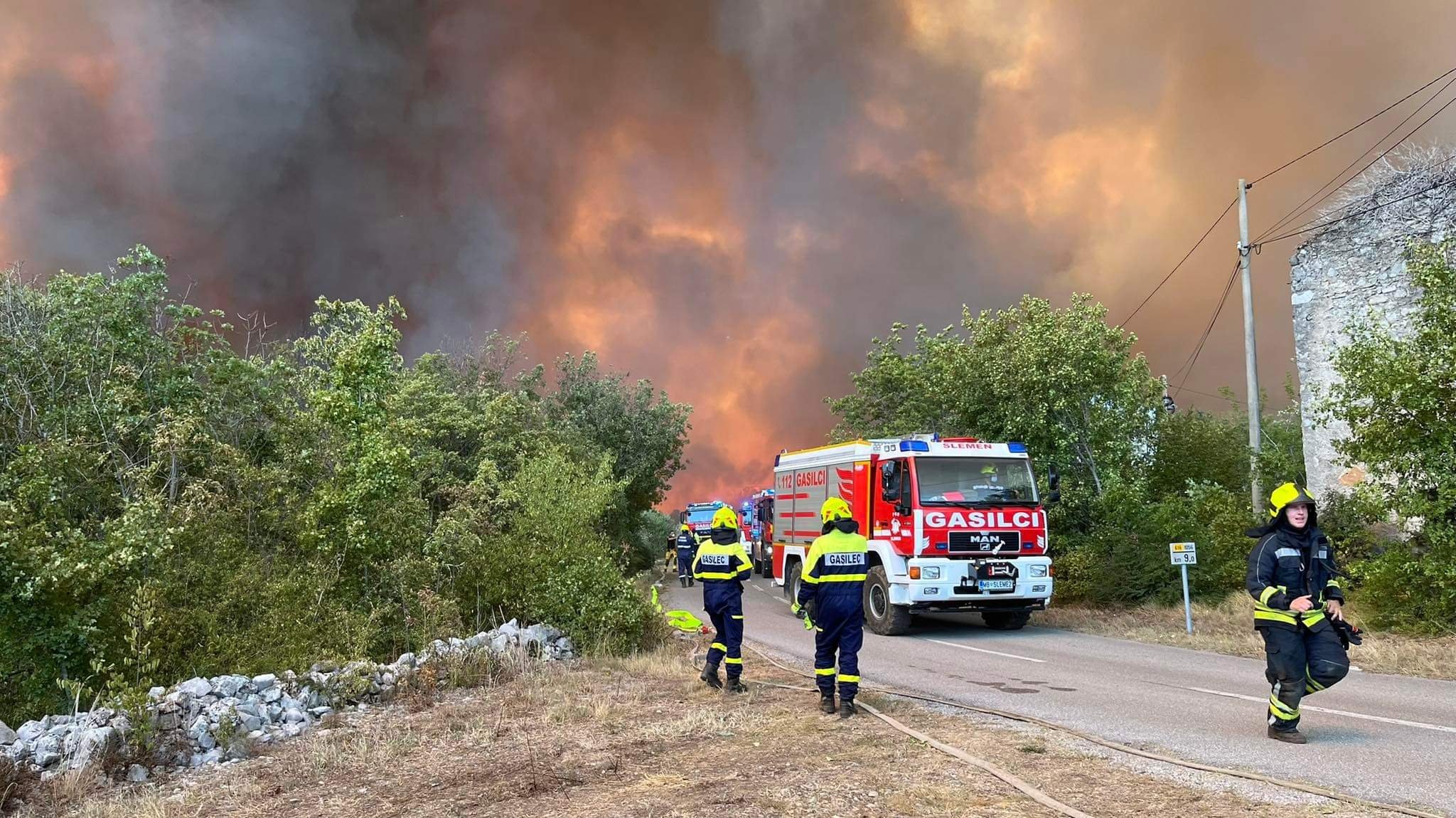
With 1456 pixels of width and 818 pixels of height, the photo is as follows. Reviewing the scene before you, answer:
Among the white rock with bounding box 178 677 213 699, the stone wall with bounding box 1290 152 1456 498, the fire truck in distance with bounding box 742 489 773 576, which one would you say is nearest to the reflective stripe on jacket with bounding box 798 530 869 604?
the white rock with bounding box 178 677 213 699

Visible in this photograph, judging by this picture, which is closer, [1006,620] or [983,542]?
[983,542]

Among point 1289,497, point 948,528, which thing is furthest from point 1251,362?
point 1289,497

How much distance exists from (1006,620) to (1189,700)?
810 cm

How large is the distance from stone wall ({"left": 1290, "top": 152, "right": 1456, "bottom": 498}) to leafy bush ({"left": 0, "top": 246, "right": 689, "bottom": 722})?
14.4m

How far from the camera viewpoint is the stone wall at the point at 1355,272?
1750 cm

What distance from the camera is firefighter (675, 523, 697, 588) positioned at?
28859 mm

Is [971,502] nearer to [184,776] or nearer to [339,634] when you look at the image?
[339,634]

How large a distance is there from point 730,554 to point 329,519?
6770 mm

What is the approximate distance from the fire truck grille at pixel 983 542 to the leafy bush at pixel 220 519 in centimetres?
511

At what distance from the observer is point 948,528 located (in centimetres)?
1477

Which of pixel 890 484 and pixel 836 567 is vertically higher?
pixel 890 484

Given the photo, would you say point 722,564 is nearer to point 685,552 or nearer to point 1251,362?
point 1251,362

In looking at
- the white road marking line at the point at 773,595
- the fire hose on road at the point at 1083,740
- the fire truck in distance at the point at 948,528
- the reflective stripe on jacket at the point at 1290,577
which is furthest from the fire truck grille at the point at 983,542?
the white road marking line at the point at 773,595

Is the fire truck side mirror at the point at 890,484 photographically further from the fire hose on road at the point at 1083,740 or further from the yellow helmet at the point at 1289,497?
the yellow helmet at the point at 1289,497
